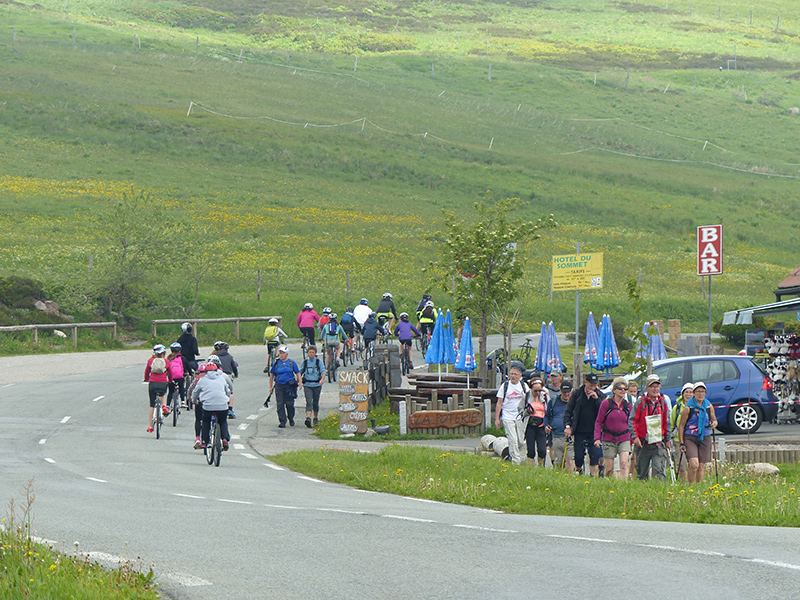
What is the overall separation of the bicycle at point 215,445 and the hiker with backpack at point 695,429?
22.7 ft

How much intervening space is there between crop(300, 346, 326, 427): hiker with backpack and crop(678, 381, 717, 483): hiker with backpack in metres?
9.25

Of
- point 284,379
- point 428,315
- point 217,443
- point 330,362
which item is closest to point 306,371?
point 284,379

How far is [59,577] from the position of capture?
24.2 ft

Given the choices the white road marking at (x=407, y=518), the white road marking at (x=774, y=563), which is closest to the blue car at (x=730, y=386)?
the white road marking at (x=407, y=518)

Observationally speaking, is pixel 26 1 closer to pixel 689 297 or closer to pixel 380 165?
pixel 380 165

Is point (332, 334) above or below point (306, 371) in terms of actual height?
above

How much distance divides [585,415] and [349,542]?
6475 millimetres

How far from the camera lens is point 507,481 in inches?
550

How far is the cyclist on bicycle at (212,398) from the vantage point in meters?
16.7

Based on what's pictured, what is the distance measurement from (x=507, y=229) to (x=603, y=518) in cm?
1395

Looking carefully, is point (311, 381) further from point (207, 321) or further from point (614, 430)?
point (207, 321)

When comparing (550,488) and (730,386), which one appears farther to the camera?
(730,386)

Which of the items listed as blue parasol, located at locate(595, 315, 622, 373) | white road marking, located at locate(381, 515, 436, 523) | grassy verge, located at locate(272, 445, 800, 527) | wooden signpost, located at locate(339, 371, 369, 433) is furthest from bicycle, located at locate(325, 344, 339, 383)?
white road marking, located at locate(381, 515, 436, 523)

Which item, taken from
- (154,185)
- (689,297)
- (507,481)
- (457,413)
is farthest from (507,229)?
(154,185)
